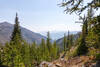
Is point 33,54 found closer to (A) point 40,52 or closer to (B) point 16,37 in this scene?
(A) point 40,52

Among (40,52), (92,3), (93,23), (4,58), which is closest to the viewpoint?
(92,3)

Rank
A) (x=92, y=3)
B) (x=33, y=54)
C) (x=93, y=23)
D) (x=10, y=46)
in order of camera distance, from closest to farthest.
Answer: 1. (x=92, y=3)
2. (x=93, y=23)
3. (x=10, y=46)
4. (x=33, y=54)

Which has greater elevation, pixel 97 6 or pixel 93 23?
pixel 97 6

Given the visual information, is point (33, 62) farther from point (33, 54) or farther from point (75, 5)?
point (75, 5)

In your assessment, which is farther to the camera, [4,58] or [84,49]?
[4,58]

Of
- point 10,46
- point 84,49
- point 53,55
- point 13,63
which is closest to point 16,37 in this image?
point 10,46

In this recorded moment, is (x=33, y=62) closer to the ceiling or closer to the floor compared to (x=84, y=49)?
A: closer to the floor

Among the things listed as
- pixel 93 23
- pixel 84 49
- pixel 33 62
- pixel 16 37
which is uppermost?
pixel 93 23

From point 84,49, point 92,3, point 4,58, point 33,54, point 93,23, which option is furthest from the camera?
point 33,54

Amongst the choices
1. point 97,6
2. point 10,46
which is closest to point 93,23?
point 97,6

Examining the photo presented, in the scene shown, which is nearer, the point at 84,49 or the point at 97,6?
the point at 97,6

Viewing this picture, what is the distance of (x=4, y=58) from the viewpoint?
42.4 m

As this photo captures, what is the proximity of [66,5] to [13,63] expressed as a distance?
115 ft

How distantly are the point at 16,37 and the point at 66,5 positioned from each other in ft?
123
